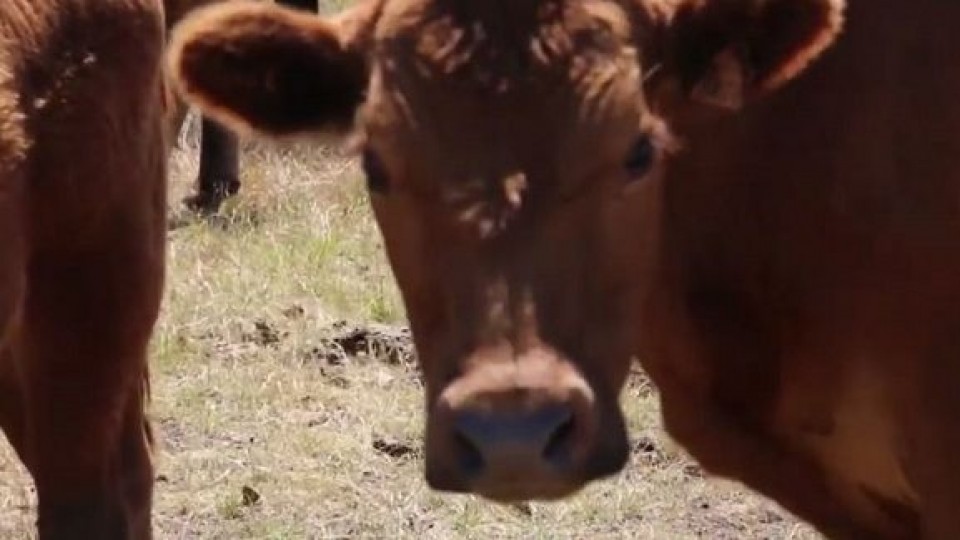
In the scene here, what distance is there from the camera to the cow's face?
342 centimetres

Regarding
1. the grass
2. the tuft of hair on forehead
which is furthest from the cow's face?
the grass

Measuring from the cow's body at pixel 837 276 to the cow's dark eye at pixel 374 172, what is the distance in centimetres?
50

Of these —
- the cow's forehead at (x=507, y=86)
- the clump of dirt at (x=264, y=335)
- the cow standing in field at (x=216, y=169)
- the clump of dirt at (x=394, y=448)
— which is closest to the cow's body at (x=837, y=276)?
the cow's forehead at (x=507, y=86)

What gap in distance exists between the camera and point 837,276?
413 cm

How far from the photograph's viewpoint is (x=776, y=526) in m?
6.18

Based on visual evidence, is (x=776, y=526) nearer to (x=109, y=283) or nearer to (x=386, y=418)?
(x=386, y=418)

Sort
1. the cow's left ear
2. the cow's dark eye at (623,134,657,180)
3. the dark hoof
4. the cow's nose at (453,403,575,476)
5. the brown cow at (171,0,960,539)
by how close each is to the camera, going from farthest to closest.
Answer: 1. the dark hoof
2. the cow's left ear
3. the cow's dark eye at (623,134,657,180)
4. the brown cow at (171,0,960,539)
5. the cow's nose at (453,403,575,476)

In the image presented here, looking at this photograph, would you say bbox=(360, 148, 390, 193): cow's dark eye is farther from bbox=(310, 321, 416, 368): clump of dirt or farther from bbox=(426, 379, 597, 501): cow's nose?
bbox=(310, 321, 416, 368): clump of dirt

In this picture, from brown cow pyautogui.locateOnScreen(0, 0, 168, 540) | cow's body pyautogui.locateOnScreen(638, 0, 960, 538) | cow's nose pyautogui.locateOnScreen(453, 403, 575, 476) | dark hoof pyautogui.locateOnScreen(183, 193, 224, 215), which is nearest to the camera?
cow's nose pyautogui.locateOnScreen(453, 403, 575, 476)

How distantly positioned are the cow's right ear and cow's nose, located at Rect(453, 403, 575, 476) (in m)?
0.73

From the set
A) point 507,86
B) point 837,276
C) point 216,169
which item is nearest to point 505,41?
point 507,86

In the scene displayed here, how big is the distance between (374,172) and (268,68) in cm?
37

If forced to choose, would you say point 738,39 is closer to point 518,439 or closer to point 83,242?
point 518,439

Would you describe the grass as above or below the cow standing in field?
above
